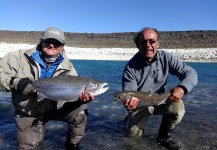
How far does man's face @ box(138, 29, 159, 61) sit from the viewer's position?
4.86 m

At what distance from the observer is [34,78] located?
441cm

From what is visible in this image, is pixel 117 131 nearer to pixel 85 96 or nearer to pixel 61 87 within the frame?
pixel 85 96

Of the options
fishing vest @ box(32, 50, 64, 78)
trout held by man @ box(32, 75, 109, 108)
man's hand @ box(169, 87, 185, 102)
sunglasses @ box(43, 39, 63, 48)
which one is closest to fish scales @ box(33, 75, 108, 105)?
trout held by man @ box(32, 75, 109, 108)

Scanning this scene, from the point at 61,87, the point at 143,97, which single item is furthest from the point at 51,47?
the point at 143,97

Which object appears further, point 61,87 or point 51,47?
point 51,47

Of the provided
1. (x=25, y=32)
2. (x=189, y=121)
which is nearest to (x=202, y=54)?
(x=189, y=121)

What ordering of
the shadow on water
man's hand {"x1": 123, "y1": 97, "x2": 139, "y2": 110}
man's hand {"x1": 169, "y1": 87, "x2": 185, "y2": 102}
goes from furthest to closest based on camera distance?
the shadow on water
man's hand {"x1": 169, "y1": 87, "x2": 185, "y2": 102}
man's hand {"x1": 123, "y1": 97, "x2": 139, "y2": 110}

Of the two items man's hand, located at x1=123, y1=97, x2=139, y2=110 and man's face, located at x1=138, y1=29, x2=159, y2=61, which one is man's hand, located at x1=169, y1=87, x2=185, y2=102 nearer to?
man's hand, located at x1=123, y1=97, x2=139, y2=110

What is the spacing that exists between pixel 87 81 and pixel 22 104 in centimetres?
96

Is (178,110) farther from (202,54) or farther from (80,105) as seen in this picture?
(202,54)

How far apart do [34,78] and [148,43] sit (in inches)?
70.3

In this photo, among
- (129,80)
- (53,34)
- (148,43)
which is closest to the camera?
(53,34)

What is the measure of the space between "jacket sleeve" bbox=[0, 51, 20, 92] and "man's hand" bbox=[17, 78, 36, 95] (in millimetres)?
119

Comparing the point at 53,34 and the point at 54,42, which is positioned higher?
the point at 53,34
